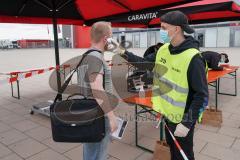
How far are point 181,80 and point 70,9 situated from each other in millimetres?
4392

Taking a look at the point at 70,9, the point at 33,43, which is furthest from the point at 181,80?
the point at 33,43

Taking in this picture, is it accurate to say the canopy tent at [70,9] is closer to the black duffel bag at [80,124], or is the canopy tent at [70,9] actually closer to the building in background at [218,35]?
the black duffel bag at [80,124]

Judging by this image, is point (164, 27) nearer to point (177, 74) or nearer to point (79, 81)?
point (177, 74)

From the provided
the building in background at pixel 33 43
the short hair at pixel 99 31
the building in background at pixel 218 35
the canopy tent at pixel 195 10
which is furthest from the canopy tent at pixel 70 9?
the building in background at pixel 33 43

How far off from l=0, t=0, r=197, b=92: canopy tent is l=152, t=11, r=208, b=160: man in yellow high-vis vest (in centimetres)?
262

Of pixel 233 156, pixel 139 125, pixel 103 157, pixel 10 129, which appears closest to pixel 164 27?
pixel 103 157

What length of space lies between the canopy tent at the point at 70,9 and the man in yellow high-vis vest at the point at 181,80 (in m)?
2.62

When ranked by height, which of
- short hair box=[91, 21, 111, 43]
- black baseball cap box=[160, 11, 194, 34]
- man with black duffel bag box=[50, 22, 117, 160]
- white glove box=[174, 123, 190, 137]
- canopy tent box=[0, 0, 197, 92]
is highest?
canopy tent box=[0, 0, 197, 92]

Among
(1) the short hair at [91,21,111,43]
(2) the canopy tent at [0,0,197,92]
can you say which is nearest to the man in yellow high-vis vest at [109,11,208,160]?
(1) the short hair at [91,21,111,43]

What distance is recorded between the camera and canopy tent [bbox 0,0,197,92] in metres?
4.42

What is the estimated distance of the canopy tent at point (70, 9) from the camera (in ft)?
14.5

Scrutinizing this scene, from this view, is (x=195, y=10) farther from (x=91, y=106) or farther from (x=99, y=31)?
(x=91, y=106)

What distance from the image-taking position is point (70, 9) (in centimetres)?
558

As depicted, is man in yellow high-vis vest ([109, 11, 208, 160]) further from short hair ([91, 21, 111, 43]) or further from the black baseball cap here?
short hair ([91, 21, 111, 43])
